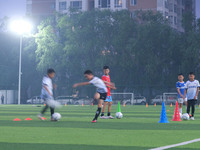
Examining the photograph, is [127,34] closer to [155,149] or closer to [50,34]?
[50,34]

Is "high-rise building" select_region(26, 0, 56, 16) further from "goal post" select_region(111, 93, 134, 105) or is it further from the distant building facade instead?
"goal post" select_region(111, 93, 134, 105)

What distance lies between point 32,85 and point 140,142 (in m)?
74.4

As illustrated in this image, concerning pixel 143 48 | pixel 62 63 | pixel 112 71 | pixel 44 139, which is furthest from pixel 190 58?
pixel 44 139

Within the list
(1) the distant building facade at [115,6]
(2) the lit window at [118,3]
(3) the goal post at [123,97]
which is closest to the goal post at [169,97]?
(3) the goal post at [123,97]

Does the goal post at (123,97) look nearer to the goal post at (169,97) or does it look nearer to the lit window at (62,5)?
the goal post at (169,97)

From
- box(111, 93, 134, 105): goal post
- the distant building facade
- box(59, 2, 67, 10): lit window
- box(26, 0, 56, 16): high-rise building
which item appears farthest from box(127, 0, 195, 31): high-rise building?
box(111, 93, 134, 105): goal post

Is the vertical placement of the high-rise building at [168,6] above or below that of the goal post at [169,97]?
above

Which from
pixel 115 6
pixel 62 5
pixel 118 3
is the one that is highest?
pixel 62 5

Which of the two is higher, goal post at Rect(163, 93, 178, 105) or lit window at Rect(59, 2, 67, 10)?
lit window at Rect(59, 2, 67, 10)

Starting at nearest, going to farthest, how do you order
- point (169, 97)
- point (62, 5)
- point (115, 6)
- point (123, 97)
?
point (169, 97) < point (123, 97) < point (115, 6) < point (62, 5)

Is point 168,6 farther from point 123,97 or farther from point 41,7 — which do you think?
point 123,97

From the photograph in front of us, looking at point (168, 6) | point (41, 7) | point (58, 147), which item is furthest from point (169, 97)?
point (58, 147)

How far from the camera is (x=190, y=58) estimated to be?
219 feet

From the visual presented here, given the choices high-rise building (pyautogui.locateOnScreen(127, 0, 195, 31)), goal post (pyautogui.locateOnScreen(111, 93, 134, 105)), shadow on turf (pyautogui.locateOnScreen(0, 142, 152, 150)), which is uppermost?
high-rise building (pyautogui.locateOnScreen(127, 0, 195, 31))
